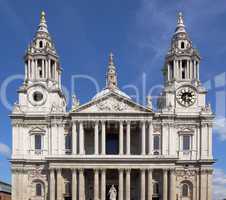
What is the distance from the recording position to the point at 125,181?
2127 inches

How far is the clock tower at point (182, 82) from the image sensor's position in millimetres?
57156

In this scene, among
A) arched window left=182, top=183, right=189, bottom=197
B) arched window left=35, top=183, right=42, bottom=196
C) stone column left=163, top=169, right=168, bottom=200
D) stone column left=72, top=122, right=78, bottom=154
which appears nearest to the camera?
stone column left=163, top=169, right=168, bottom=200

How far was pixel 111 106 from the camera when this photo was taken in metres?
55.8

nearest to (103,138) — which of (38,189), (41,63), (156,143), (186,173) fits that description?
(156,143)

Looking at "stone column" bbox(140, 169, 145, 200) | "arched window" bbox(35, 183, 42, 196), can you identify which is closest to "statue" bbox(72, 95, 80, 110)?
"arched window" bbox(35, 183, 42, 196)

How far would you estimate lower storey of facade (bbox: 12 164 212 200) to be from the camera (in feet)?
176

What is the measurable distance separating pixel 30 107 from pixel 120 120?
1109cm

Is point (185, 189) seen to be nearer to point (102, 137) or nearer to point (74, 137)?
point (102, 137)

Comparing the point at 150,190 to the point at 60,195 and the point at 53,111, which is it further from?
the point at 53,111

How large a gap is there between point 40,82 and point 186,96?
17617mm

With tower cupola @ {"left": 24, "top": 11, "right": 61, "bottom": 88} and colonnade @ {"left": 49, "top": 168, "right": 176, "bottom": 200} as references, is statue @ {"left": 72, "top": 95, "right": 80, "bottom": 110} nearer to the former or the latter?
tower cupola @ {"left": 24, "top": 11, "right": 61, "bottom": 88}

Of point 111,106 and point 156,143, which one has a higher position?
point 111,106

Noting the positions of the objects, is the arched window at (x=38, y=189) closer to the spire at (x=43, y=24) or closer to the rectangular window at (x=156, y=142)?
the rectangular window at (x=156, y=142)

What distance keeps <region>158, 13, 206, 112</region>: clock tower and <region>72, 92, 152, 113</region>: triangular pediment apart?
3991mm
